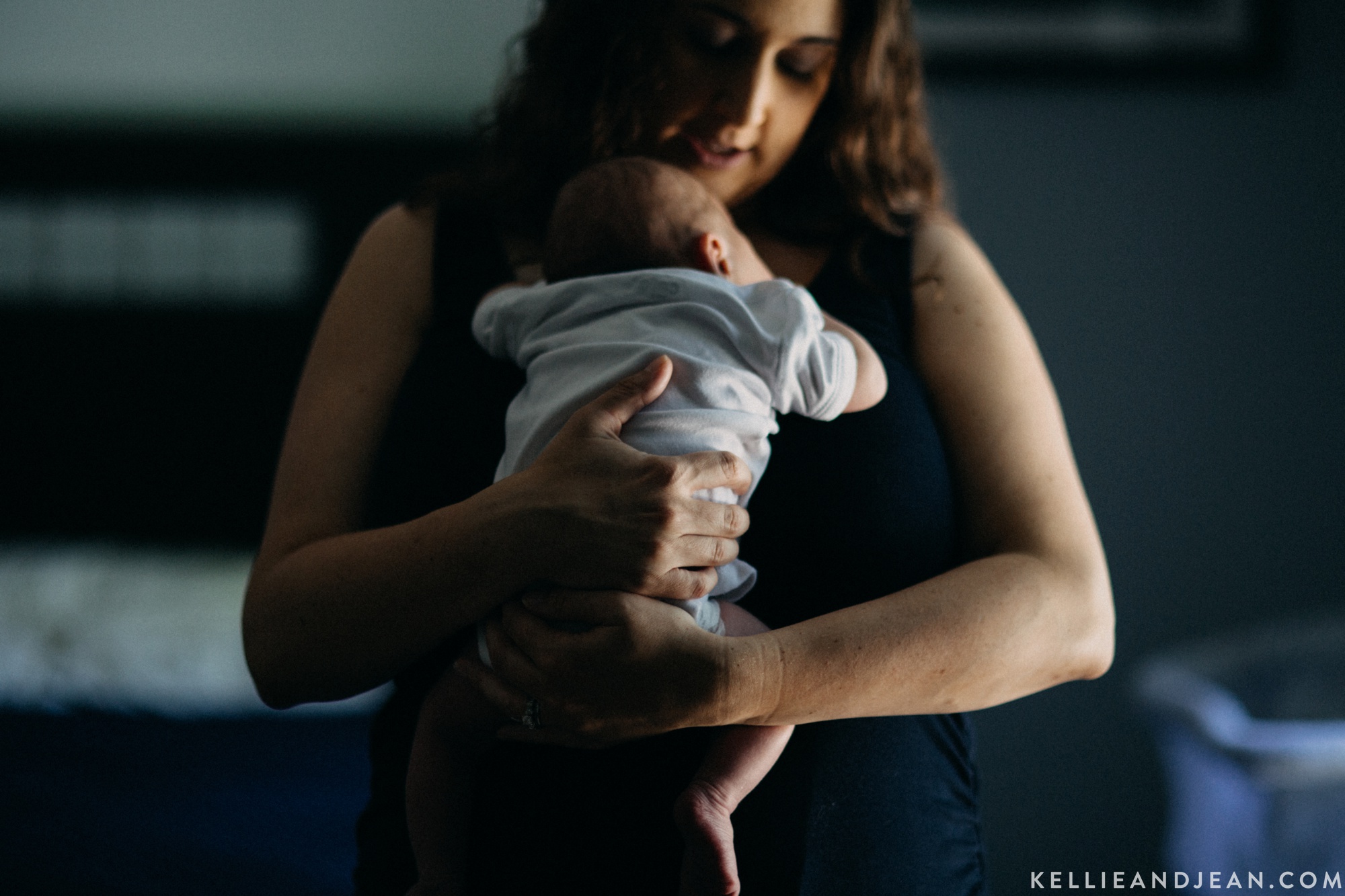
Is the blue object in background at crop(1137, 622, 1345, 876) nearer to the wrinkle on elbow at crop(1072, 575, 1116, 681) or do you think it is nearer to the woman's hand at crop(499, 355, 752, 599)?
the wrinkle on elbow at crop(1072, 575, 1116, 681)

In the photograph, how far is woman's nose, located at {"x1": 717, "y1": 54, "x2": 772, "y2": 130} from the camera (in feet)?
3.09

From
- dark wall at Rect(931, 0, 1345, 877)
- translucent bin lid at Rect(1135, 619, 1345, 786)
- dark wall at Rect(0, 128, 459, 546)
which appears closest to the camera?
translucent bin lid at Rect(1135, 619, 1345, 786)

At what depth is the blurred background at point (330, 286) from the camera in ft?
6.43

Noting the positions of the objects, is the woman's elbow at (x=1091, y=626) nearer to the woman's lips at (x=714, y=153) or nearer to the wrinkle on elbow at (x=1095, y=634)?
the wrinkle on elbow at (x=1095, y=634)

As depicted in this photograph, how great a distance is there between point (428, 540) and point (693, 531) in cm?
21

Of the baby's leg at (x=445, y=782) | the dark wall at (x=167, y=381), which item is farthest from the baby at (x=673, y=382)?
the dark wall at (x=167, y=381)

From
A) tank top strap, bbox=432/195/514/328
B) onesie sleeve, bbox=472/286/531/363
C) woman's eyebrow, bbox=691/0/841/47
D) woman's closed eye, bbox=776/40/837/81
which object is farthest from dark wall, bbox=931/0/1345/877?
onesie sleeve, bbox=472/286/531/363

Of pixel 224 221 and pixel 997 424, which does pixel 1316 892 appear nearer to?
pixel 997 424

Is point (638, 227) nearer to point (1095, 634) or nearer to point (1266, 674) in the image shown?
point (1095, 634)

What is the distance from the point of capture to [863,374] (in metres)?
0.83

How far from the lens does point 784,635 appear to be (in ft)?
2.42

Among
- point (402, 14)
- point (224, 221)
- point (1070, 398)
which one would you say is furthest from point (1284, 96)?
point (224, 221)

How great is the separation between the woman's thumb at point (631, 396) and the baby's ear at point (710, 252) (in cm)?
12

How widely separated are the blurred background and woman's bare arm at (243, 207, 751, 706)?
0.70 metres
